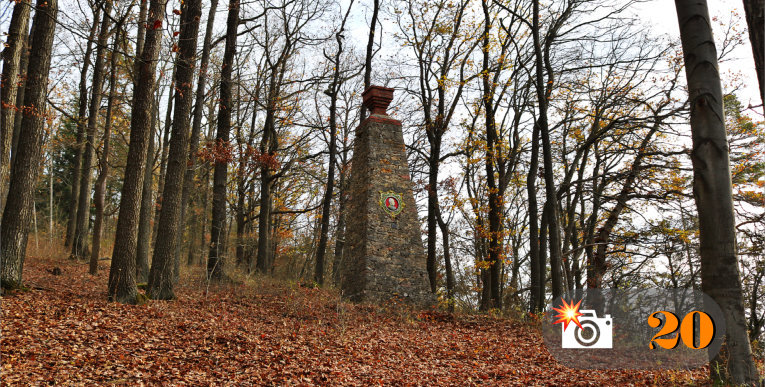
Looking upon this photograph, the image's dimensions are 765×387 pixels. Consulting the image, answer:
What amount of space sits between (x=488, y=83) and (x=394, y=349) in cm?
1012

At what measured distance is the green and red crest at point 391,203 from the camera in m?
12.3

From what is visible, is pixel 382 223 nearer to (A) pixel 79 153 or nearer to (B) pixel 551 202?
(B) pixel 551 202

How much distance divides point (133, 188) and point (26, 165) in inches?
59.0

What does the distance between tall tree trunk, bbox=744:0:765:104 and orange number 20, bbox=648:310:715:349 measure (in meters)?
2.35

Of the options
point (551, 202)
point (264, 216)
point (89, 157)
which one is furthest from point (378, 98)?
point (89, 157)

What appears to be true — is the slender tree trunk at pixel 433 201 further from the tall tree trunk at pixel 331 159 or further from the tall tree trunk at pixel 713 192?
the tall tree trunk at pixel 713 192

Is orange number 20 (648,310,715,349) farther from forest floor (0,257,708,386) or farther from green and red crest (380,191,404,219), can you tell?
green and red crest (380,191,404,219)

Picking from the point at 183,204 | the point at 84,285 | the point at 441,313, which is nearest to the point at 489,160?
the point at 441,313

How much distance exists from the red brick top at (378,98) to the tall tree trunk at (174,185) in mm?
4744

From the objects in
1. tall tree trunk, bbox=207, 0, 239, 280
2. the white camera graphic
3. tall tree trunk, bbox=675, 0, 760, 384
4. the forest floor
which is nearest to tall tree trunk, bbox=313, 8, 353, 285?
tall tree trunk, bbox=207, 0, 239, 280

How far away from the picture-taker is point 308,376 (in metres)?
5.78

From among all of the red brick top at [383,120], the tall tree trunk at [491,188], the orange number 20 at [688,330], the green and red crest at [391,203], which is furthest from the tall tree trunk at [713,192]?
the tall tree trunk at [491,188]

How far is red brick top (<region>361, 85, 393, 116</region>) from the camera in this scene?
13039mm

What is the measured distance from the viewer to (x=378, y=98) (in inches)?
515
